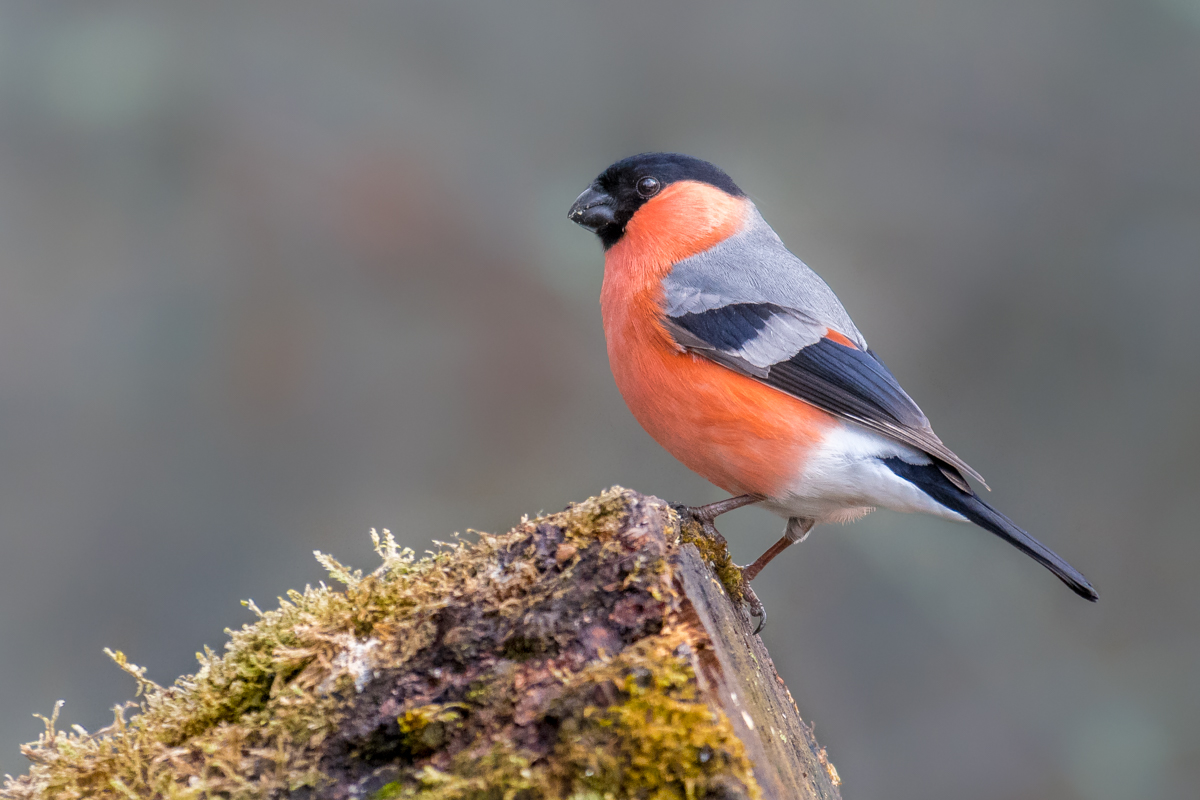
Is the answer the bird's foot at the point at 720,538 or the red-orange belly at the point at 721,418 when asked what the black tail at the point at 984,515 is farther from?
the bird's foot at the point at 720,538

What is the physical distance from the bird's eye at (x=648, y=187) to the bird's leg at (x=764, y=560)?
1.49 m

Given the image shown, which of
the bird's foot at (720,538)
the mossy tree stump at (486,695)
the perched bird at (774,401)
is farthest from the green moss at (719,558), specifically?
the mossy tree stump at (486,695)

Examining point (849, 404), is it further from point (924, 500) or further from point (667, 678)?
point (667, 678)

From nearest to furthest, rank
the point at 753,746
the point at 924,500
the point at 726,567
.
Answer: the point at 753,746, the point at 726,567, the point at 924,500

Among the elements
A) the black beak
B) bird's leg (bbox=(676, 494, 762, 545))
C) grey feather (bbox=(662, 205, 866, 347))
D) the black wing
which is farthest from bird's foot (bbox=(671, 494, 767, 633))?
the black beak

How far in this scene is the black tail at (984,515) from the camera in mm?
2564

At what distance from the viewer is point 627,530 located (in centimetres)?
165

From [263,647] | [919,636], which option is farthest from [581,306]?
[263,647]

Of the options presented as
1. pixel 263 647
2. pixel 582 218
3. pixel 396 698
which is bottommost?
pixel 396 698

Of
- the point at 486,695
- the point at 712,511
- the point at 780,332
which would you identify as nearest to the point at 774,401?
the point at 780,332

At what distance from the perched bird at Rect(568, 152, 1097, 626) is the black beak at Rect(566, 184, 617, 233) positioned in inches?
14.9

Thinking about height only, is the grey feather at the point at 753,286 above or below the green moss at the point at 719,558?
above

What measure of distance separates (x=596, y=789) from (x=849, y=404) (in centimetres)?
187

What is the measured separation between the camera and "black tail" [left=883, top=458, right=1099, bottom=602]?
2.56 meters
